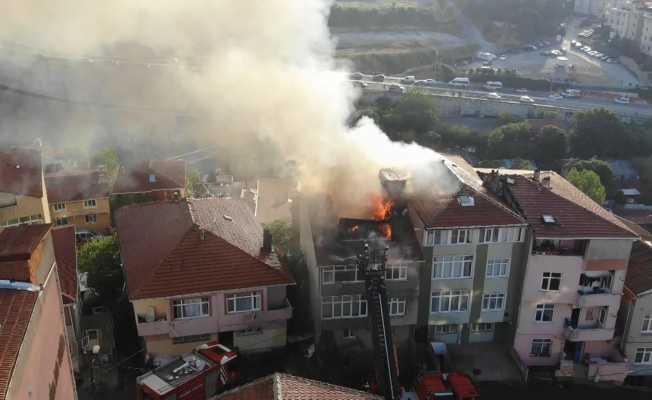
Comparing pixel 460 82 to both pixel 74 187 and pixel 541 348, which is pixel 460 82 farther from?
pixel 541 348

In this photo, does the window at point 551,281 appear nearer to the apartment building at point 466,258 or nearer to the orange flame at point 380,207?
the apartment building at point 466,258

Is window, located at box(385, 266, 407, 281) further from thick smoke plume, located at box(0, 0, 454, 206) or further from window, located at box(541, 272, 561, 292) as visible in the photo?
window, located at box(541, 272, 561, 292)

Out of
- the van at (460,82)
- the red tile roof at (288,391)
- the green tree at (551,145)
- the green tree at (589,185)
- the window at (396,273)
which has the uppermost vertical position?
the red tile roof at (288,391)

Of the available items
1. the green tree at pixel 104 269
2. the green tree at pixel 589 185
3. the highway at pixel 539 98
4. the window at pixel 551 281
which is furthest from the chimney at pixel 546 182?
the highway at pixel 539 98

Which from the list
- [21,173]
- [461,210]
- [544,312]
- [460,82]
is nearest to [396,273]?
[461,210]

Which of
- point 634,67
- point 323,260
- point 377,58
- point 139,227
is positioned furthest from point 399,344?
point 634,67

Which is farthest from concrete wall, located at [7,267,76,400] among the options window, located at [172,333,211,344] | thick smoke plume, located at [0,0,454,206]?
thick smoke plume, located at [0,0,454,206]
